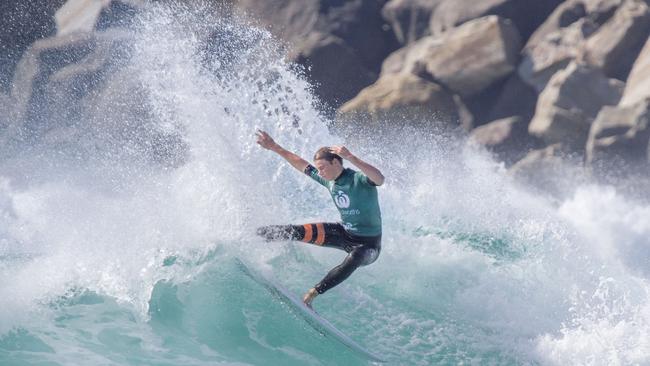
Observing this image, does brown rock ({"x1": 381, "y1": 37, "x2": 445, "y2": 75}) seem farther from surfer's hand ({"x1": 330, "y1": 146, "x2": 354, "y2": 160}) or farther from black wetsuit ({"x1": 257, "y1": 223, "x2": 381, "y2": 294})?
surfer's hand ({"x1": 330, "y1": 146, "x2": 354, "y2": 160})

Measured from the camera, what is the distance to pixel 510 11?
57.2ft

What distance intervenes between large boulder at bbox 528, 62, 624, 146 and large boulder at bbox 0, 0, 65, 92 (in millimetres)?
12129

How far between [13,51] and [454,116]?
10.9 metres

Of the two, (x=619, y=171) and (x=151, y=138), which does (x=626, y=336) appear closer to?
(x=619, y=171)

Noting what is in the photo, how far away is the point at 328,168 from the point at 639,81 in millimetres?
11292

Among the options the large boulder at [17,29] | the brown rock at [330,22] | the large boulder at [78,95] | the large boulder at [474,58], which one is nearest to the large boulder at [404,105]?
the large boulder at [474,58]

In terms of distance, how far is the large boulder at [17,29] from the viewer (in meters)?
18.5

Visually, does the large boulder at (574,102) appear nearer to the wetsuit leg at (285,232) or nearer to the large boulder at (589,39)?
the large boulder at (589,39)

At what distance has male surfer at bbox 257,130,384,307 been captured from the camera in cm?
609

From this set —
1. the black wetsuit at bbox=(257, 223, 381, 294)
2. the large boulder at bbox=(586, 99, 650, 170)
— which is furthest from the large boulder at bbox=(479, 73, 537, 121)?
the black wetsuit at bbox=(257, 223, 381, 294)

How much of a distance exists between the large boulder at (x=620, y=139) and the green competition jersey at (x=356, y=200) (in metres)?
9.87

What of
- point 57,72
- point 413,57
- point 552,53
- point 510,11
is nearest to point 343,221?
point 552,53

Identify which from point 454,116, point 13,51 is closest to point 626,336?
point 454,116

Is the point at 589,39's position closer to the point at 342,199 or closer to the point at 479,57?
the point at 479,57
